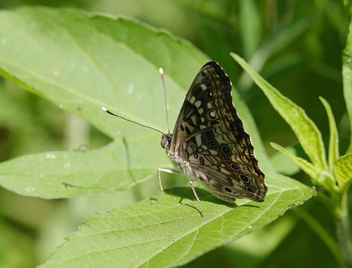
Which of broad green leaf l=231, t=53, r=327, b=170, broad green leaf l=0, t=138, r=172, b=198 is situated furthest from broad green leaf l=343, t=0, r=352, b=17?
broad green leaf l=0, t=138, r=172, b=198

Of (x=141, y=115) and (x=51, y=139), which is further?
(x=51, y=139)

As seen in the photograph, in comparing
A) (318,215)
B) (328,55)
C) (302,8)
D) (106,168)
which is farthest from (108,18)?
(318,215)

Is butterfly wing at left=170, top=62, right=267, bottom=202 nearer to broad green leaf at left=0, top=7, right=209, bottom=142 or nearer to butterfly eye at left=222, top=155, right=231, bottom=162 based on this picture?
butterfly eye at left=222, top=155, right=231, bottom=162

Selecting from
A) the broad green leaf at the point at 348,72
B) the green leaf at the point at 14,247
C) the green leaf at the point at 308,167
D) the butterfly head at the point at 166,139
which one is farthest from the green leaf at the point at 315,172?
the green leaf at the point at 14,247

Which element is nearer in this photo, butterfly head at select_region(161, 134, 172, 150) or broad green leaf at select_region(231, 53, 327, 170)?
broad green leaf at select_region(231, 53, 327, 170)

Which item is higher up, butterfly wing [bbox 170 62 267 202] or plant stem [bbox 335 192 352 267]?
Answer: butterfly wing [bbox 170 62 267 202]

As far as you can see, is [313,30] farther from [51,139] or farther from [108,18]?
[51,139]
